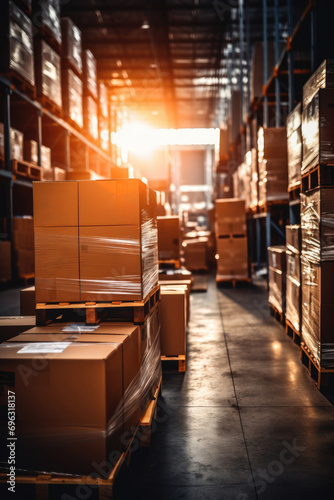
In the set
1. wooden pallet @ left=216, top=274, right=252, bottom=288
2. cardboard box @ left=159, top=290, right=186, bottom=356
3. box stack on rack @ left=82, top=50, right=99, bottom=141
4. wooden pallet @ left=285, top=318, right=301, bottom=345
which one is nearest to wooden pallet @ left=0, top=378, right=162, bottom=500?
cardboard box @ left=159, top=290, right=186, bottom=356

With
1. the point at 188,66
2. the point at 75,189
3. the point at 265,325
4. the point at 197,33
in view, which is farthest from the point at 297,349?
the point at 188,66

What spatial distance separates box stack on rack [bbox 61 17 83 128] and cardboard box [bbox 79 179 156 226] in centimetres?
934

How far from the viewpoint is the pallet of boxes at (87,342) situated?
1.90 metres

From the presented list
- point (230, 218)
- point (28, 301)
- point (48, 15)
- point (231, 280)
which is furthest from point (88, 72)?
point (28, 301)

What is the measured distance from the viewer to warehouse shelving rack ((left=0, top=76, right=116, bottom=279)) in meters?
8.09

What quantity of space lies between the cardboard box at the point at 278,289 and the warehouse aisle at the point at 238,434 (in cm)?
81

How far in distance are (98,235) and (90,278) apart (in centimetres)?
29

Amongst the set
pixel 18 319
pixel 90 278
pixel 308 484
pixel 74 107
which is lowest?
pixel 308 484

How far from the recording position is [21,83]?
8.43 metres

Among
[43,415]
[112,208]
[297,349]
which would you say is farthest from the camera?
[297,349]

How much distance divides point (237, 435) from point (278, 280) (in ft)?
10.4

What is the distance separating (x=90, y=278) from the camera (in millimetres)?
2691

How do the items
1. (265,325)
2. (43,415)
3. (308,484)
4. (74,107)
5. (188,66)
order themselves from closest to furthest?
1. (43,415)
2. (308,484)
3. (265,325)
4. (74,107)
5. (188,66)

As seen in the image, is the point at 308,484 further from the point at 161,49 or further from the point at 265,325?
the point at 161,49
